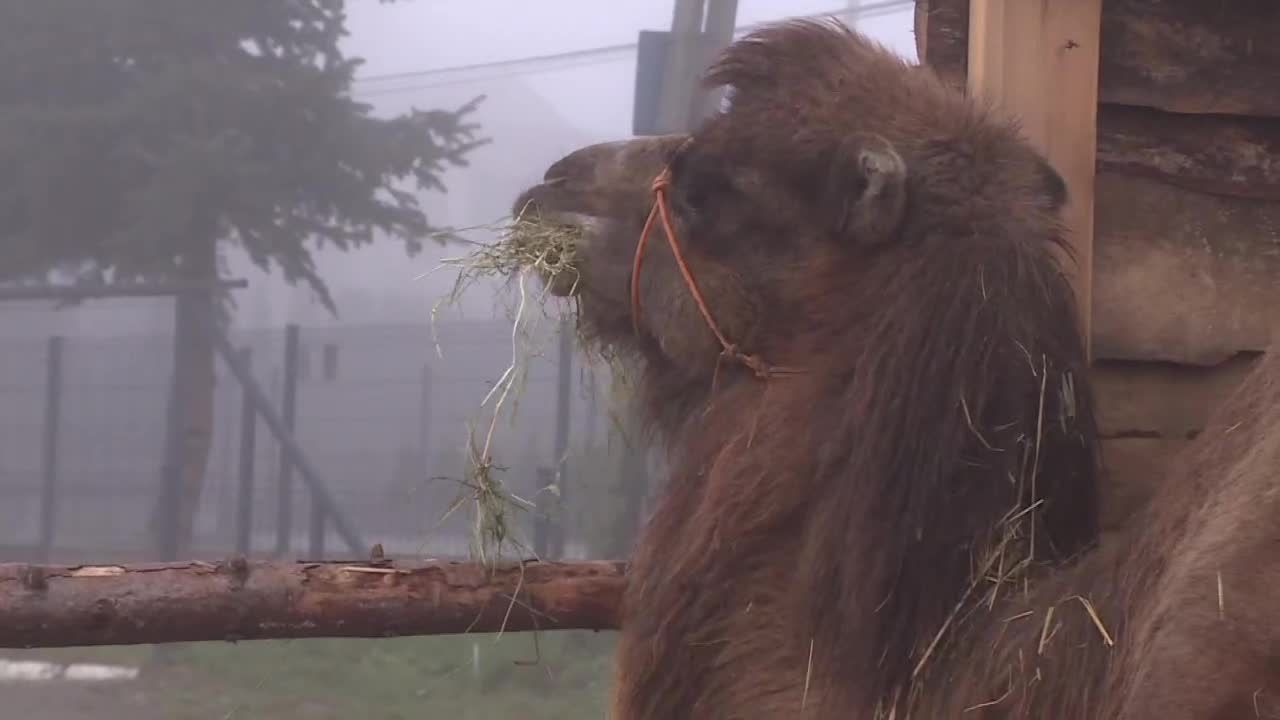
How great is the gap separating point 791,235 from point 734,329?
7.6 inches

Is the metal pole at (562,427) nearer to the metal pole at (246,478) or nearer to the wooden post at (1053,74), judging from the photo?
the metal pole at (246,478)

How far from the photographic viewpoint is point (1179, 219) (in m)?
2.72

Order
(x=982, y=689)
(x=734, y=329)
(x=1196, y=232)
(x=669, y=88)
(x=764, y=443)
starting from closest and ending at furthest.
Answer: (x=982, y=689)
(x=764, y=443)
(x=734, y=329)
(x=1196, y=232)
(x=669, y=88)

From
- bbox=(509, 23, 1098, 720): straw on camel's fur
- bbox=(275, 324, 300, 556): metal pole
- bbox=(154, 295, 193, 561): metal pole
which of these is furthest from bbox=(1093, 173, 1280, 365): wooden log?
bbox=(154, 295, 193, 561): metal pole

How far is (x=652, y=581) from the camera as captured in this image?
243 cm

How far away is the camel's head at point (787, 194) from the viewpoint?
237 cm

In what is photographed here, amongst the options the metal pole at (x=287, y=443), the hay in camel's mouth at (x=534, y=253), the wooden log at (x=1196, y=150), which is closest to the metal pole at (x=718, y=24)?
the hay in camel's mouth at (x=534, y=253)

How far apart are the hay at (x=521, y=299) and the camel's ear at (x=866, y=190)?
0.59m

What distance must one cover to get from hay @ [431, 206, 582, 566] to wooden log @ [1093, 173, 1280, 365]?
3.37ft

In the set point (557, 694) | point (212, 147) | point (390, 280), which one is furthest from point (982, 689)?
point (212, 147)

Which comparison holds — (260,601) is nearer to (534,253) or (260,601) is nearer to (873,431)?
(534,253)

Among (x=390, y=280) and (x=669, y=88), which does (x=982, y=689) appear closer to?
(x=669, y=88)

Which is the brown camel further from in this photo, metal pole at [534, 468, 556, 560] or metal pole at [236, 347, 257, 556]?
metal pole at [236, 347, 257, 556]

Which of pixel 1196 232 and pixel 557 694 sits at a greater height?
pixel 1196 232
